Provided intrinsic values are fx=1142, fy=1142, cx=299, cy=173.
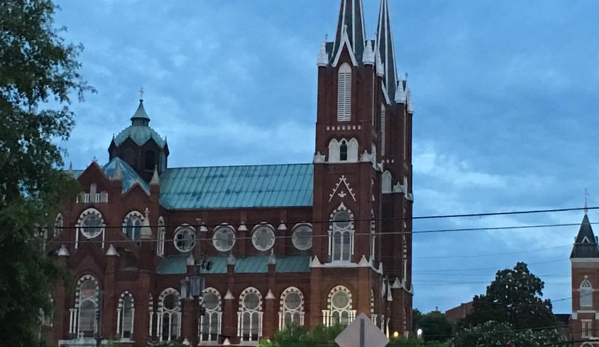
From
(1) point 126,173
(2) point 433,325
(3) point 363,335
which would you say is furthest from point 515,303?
(3) point 363,335

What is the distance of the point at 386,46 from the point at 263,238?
21.5 m

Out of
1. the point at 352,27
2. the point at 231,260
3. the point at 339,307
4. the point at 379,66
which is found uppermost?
the point at 352,27

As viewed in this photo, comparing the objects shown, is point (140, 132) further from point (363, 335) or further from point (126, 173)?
point (363, 335)

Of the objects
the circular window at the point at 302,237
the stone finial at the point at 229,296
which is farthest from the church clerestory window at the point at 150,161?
the stone finial at the point at 229,296

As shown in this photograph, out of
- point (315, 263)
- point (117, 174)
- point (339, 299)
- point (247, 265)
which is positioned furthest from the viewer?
point (117, 174)

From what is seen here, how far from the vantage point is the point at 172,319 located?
9425cm

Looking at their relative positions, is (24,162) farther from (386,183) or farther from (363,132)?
(386,183)

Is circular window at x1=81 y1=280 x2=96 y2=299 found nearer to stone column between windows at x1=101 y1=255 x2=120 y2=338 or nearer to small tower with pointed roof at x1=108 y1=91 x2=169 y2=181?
stone column between windows at x1=101 y1=255 x2=120 y2=338

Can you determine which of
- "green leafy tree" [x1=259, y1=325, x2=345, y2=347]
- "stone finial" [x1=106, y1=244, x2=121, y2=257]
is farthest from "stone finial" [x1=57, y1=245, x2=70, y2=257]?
"green leafy tree" [x1=259, y1=325, x2=345, y2=347]

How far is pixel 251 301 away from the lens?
9288cm

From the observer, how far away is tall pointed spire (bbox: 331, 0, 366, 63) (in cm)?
9325

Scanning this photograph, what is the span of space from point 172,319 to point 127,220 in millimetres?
9190

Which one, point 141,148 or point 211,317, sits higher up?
point 141,148

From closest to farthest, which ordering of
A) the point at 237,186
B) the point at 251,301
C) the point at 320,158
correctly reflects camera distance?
the point at 320,158
the point at 251,301
the point at 237,186
